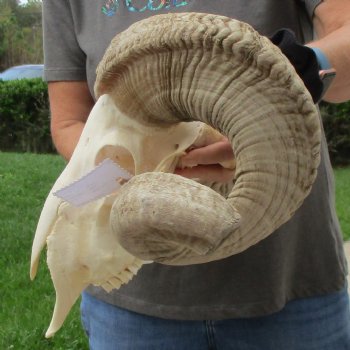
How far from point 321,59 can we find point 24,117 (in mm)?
14295

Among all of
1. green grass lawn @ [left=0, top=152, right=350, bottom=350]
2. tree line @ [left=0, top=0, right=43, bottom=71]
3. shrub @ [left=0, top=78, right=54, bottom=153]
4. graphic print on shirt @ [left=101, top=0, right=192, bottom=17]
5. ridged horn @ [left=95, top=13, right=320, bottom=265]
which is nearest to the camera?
ridged horn @ [left=95, top=13, right=320, bottom=265]

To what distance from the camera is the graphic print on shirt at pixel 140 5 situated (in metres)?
2.07

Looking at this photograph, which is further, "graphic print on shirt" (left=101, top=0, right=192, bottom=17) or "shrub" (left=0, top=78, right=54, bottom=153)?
"shrub" (left=0, top=78, right=54, bottom=153)

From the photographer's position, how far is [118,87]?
1.58m

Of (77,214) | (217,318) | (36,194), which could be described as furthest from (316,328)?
(36,194)

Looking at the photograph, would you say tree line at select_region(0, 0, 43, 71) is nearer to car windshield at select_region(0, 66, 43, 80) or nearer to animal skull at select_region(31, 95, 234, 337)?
car windshield at select_region(0, 66, 43, 80)

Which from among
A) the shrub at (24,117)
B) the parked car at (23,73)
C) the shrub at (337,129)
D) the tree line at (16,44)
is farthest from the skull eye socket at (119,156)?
the tree line at (16,44)

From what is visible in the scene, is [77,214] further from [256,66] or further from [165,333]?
[165,333]

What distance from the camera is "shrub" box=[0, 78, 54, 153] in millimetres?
15369

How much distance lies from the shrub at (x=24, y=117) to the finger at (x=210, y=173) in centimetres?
1377

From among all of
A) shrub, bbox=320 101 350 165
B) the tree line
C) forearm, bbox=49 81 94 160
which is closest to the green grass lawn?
shrub, bbox=320 101 350 165

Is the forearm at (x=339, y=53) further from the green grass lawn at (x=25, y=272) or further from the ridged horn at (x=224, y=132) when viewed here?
the green grass lawn at (x=25, y=272)

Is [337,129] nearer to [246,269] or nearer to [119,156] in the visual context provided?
[246,269]

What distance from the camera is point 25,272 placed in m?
5.80
